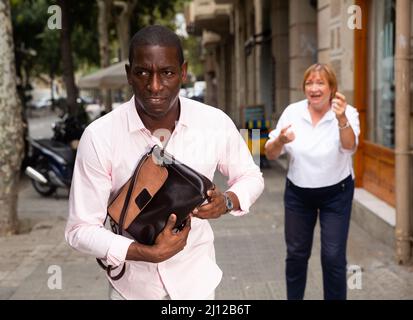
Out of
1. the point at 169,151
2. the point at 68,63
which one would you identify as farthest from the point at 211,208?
the point at 68,63

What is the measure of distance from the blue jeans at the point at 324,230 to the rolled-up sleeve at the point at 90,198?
2.29 meters

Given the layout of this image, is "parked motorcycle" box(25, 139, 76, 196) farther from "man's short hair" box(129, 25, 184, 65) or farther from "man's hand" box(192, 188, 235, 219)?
"man's hand" box(192, 188, 235, 219)

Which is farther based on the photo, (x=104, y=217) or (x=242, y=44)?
(x=242, y=44)

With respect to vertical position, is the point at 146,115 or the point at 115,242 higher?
the point at 146,115

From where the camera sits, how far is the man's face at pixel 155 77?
2221mm

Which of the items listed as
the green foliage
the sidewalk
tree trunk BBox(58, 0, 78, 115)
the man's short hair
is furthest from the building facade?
the green foliage

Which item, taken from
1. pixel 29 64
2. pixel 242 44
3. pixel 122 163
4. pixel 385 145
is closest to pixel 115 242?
pixel 122 163

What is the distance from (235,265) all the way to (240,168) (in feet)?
12.6

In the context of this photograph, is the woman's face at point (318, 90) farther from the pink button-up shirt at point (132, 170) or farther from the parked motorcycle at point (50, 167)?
the parked motorcycle at point (50, 167)

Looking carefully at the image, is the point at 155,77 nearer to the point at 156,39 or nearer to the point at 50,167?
the point at 156,39

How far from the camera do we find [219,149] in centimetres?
242

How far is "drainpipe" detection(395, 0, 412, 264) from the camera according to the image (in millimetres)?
5875

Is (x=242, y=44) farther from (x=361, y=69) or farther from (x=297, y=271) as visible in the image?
(x=297, y=271)
